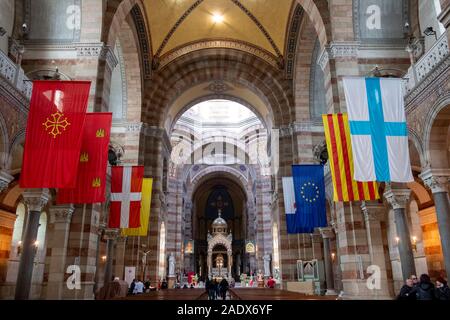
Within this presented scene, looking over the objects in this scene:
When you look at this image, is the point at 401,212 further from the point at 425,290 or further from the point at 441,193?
the point at 425,290

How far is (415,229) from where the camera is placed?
57.4ft

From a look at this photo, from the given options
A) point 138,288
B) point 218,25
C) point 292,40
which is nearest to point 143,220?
point 138,288

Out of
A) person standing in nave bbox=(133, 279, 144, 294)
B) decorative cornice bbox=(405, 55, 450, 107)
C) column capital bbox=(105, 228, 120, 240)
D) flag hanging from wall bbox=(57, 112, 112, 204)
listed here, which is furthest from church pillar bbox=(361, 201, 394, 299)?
column capital bbox=(105, 228, 120, 240)

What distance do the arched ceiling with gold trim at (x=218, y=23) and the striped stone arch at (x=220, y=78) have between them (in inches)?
37.6

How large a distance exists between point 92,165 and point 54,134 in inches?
60.0

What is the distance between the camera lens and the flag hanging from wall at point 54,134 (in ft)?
30.1

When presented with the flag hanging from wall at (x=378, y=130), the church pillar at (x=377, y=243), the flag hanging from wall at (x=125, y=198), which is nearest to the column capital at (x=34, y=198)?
the flag hanging from wall at (x=125, y=198)

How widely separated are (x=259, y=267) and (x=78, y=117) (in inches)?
1282

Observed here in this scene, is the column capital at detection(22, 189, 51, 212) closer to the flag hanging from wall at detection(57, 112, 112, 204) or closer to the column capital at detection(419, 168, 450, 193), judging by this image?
the flag hanging from wall at detection(57, 112, 112, 204)

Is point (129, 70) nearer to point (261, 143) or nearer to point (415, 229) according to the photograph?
point (415, 229)

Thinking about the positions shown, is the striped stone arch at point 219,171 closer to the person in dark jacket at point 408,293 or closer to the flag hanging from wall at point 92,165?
the flag hanging from wall at point 92,165

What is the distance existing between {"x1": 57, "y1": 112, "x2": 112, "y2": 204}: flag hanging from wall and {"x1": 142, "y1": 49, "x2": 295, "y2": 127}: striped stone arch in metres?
11.7

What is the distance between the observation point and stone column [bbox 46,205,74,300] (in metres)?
10.5
